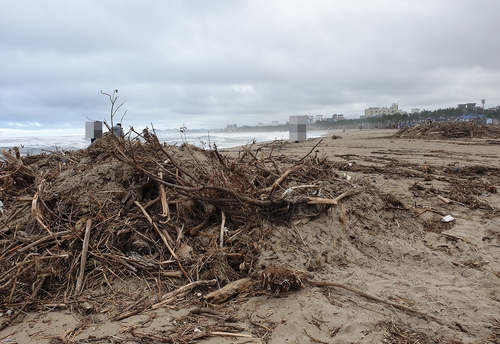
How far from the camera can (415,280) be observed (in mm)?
3043

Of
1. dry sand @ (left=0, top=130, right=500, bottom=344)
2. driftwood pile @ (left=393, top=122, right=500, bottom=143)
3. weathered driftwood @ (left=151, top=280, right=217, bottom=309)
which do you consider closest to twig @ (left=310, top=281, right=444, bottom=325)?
dry sand @ (left=0, top=130, right=500, bottom=344)

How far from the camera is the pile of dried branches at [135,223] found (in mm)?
2984

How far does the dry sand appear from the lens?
230 cm

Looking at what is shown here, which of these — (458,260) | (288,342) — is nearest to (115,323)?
(288,342)

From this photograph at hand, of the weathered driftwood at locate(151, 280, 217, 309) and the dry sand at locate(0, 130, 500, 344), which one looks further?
the weathered driftwood at locate(151, 280, 217, 309)

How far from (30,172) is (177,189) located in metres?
2.83

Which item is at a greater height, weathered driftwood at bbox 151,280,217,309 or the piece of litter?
the piece of litter

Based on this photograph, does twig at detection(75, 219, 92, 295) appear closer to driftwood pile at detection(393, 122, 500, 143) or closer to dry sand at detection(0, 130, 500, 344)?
dry sand at detection(0, 130, 500, 344)

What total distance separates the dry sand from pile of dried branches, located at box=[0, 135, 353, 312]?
0.29m

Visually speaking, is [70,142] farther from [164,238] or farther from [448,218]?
[448,218]

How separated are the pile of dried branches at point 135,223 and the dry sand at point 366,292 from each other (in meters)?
0.29

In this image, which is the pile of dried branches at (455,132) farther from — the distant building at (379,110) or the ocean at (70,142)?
the distant building at (379,110)

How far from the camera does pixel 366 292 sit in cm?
280

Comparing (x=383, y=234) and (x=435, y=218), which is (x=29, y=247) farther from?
(x=435, y=218)
